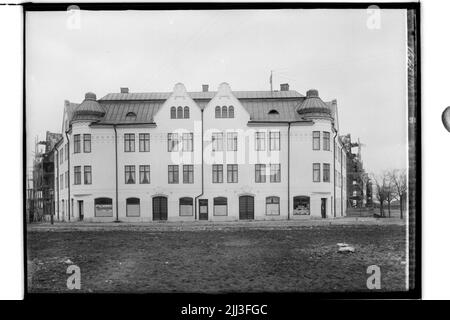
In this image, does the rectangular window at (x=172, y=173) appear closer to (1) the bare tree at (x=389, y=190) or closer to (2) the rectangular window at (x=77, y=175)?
(2) the rectangular window at (x=77, y=175)

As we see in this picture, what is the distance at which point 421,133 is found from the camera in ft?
13.3

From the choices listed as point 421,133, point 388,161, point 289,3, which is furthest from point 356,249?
point 289,3

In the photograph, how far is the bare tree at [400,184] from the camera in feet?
13.5

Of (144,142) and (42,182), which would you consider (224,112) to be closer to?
(144,142)

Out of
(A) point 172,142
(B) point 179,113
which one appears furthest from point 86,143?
(B) point 179,113

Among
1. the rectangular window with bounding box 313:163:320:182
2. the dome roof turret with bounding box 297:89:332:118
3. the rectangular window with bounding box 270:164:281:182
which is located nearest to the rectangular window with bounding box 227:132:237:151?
the rectangular window with bounding box 270:164:281:182

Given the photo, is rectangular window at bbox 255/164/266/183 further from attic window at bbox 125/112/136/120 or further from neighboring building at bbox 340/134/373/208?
attic window at bbox 125/112/136/120

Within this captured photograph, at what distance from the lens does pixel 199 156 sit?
14.1 ft

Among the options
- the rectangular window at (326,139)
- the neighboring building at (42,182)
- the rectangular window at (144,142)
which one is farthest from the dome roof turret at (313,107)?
the neighboring building at (42,182)

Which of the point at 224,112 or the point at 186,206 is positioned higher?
the point at 224,112

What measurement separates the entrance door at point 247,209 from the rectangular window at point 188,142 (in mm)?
633

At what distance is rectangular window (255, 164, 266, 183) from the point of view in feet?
14.2

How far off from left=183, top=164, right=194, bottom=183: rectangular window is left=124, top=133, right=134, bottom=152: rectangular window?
19.9 inches

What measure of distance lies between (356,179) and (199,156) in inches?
55.3
